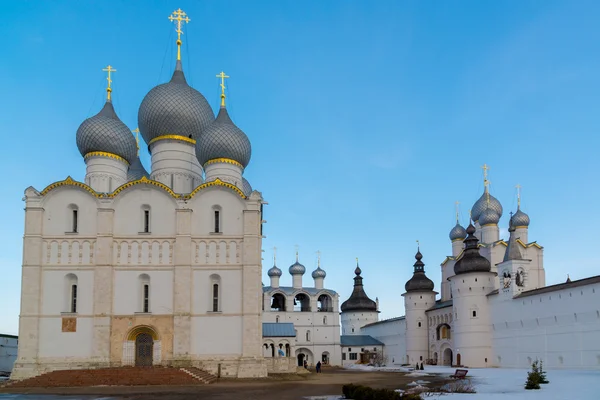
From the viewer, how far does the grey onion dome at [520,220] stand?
49.4 metres

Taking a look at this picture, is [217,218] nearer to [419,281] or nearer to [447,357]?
[447,357]

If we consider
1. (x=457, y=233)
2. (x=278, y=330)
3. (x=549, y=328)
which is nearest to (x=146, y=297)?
(x=278, y=330)

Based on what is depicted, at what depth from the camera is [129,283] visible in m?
27.6

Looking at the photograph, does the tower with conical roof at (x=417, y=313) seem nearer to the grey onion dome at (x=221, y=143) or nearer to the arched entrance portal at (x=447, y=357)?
the arched entrance portal at (x=447, y=357)

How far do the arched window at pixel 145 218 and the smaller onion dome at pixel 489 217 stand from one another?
32299mm

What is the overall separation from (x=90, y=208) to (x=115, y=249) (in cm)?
230

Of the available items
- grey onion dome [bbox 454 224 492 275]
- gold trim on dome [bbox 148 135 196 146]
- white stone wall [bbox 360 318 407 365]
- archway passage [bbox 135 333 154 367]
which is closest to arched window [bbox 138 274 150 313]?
archway passage [bbox 135 333 154 367]

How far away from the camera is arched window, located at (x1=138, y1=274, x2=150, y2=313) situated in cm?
2756

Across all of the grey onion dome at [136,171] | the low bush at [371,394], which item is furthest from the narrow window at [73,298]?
the low bush at [371,394]

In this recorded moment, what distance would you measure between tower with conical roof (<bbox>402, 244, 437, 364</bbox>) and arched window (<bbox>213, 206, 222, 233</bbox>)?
30.4 m

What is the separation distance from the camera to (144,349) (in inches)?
1073

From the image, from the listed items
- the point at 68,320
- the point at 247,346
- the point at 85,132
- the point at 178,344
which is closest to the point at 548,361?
the point at 247,346

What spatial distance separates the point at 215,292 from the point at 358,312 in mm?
44497

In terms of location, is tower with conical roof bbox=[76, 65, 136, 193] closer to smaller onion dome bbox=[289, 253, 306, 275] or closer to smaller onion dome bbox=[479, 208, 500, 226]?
smaller onion dome bbox=[289, 253, 306, 275]
